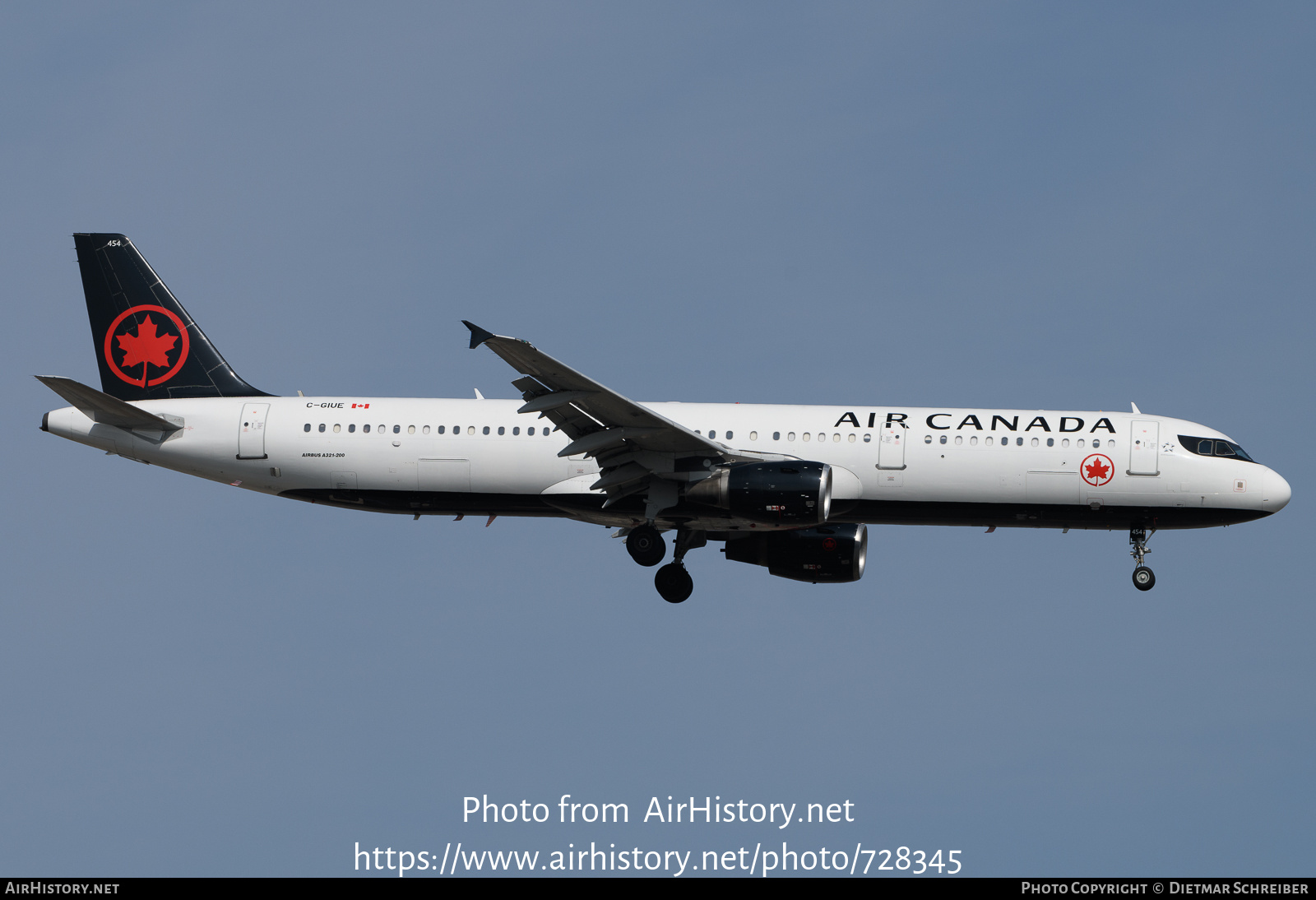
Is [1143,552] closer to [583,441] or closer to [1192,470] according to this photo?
[1192,470]

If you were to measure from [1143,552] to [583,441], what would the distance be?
45.3 ft

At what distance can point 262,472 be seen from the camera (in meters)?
37.9

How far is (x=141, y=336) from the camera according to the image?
132 ft

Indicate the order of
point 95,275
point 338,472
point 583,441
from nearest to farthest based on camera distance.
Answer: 1. point 583,441
2. point 338,472
3. point 95,275

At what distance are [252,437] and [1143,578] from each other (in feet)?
72.5

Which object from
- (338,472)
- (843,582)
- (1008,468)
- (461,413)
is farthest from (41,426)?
(1008,468)

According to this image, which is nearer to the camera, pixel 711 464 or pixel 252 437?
pixel 711 464

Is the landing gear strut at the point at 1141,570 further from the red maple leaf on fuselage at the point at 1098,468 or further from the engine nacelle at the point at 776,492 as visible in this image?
the engine nacelle at the point at 776,492

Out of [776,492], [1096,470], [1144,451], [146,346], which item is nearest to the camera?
[776,492]

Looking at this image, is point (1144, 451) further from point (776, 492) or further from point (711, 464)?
point (711, 464)

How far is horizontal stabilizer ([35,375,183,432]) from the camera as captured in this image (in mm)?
36675

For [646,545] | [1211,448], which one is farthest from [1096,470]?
[646,545]

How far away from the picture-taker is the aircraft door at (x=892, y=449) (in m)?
36.1

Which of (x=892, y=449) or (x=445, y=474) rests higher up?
(x=892, y=449)
